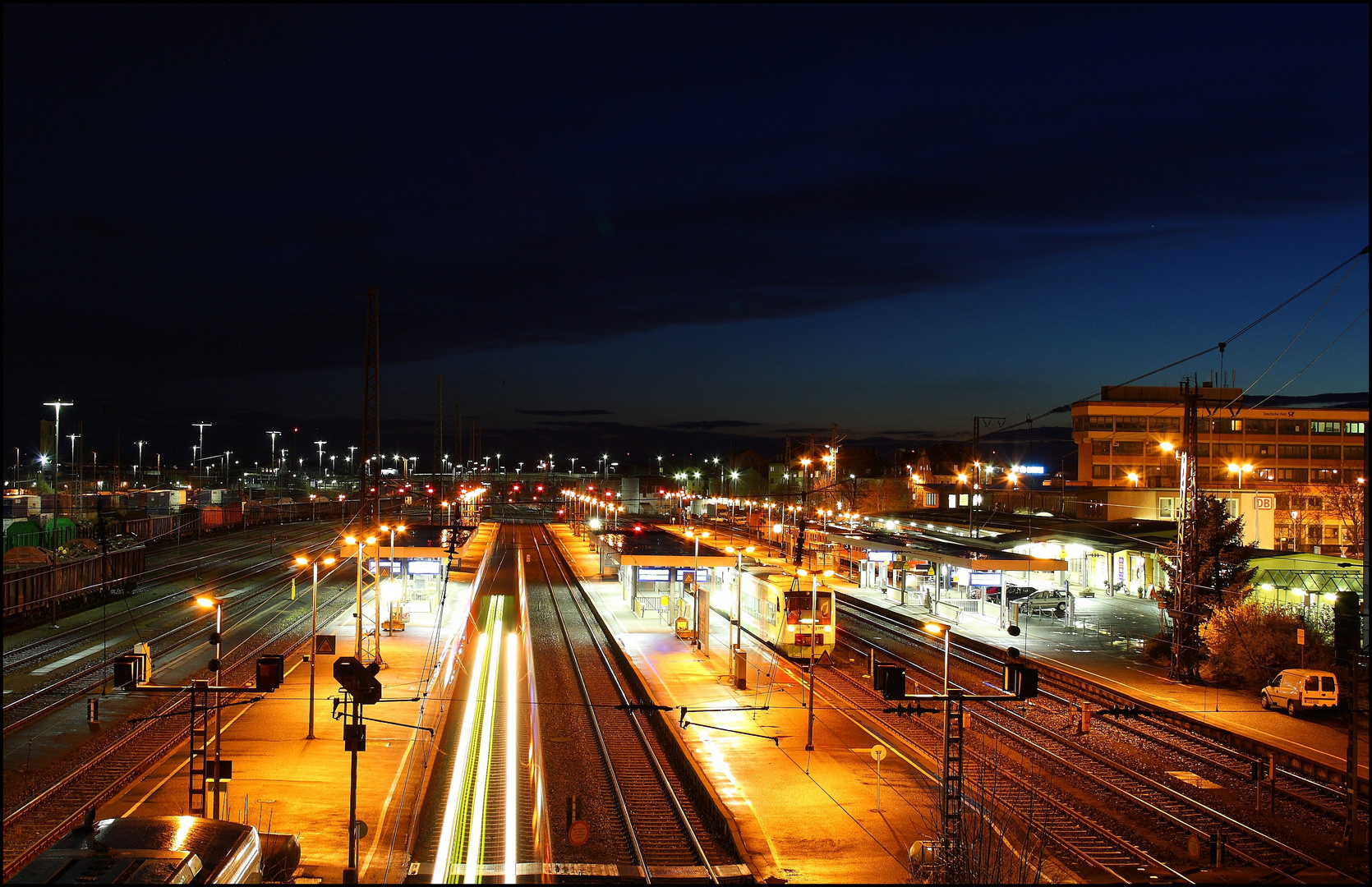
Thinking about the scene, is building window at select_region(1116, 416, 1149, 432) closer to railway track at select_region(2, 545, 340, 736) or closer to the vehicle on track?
railway track at select_region(2, 545, 340, 736)

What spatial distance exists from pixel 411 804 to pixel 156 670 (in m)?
13.7

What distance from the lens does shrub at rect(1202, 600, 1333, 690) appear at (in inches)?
945

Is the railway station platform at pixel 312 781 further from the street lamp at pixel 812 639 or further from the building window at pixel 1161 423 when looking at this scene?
the building window at pixel 1161 423

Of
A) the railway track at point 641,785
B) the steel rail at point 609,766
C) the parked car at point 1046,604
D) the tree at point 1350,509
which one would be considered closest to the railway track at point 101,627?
the steel rail at point 609,766

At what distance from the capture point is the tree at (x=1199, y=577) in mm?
24891

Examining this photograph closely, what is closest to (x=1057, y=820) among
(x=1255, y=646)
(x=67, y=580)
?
(x=1255, y=646)

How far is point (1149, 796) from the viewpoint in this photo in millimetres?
15984

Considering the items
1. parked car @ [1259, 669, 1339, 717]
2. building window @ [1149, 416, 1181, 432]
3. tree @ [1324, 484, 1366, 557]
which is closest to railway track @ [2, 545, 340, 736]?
parked car @ [1259, 669, 1339, 717]

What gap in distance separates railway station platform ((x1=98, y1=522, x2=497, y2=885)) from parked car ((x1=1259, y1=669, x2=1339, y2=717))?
18.7m

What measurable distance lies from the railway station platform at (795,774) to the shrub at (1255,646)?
10480mm

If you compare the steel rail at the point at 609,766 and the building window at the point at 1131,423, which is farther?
the building window at the point at 1131,423

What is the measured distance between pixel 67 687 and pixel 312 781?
11.2m

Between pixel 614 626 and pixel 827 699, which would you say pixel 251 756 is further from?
pixel 614 626

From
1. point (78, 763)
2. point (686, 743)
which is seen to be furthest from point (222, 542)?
point (686, 743)
